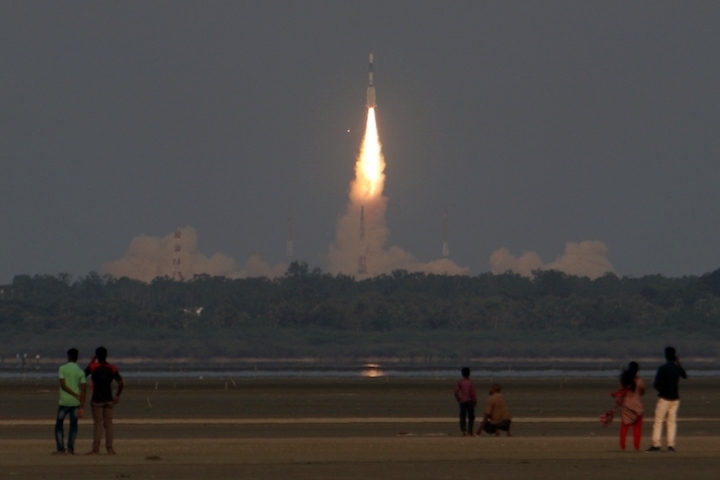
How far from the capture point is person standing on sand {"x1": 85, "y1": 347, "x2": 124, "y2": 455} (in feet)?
109

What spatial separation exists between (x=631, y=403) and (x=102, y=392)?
441 inches

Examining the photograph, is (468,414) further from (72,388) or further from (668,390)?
(72,388)

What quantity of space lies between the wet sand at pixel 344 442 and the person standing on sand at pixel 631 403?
0.64 meters

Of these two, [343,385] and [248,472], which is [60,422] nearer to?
[248,472]

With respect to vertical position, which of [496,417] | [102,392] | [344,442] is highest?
[102,392]

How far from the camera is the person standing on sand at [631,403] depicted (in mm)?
34719

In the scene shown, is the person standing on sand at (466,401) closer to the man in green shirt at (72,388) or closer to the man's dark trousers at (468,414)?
the man's dark trousers at (468,414)

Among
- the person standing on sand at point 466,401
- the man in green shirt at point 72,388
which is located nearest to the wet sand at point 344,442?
the person standing on sand at point 466,401

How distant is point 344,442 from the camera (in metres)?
38.4

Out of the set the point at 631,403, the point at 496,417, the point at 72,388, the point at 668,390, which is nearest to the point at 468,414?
the point at 496,417

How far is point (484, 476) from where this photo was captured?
30000 mm

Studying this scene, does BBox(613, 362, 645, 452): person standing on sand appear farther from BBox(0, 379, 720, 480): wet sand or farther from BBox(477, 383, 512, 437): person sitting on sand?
BBox(477, 383, 512, 437): person sitting on sand

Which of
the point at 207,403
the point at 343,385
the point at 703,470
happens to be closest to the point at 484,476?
the point at 703,470

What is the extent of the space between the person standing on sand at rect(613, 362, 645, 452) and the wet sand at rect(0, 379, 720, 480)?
639 mm
